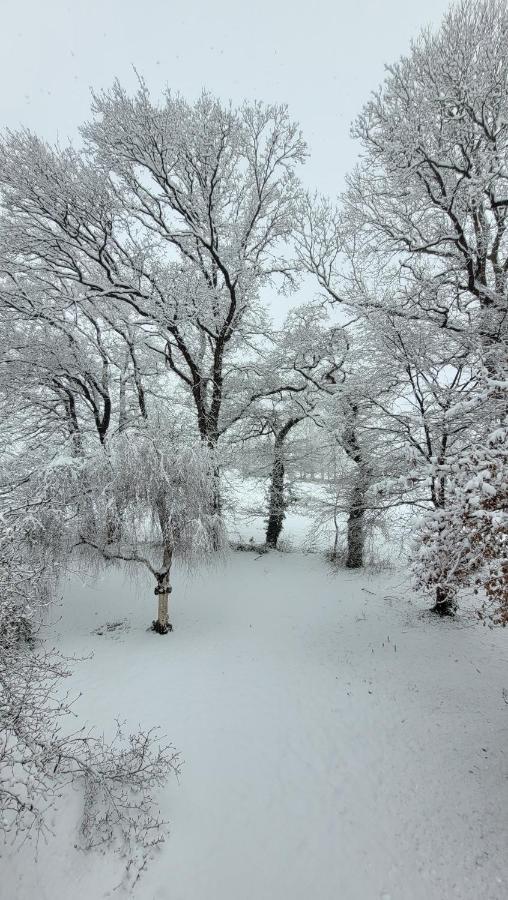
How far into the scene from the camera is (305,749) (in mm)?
6633

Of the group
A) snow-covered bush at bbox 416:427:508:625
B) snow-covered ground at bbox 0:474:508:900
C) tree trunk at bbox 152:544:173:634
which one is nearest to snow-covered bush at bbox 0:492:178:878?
snow-covered ground at bbox 0:474:508:900

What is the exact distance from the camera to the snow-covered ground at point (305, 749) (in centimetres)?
468

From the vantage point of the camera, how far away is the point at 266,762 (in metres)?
6.31

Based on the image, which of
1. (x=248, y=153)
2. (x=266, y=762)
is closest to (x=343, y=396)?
(x=248, y=153)

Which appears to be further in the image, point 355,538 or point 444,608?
point 355,538

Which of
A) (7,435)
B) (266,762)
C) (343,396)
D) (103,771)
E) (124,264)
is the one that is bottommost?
(266,762)

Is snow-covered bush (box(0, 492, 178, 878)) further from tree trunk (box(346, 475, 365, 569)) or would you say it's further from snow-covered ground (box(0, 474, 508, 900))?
tree trunk (box(346, 475, 365, 569))

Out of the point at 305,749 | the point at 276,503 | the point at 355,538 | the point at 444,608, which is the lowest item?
the point at 305,749

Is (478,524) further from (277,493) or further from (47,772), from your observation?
(277,493)

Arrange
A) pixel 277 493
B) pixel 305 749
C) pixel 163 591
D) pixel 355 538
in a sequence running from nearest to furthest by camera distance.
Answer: pixel 305 749 → pixel 163 591 → pixel 355 538 → pixel 277 493

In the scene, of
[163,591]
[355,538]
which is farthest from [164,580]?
[355,538]

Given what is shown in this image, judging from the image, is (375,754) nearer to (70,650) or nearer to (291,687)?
(291,687)

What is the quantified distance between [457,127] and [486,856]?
485 inches

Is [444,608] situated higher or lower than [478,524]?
lower
